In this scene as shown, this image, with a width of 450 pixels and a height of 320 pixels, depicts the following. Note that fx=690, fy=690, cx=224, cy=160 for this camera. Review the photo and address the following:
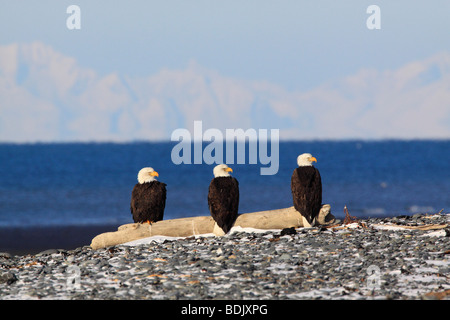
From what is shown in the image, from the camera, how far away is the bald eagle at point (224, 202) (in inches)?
472

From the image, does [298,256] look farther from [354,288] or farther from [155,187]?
[155,187]

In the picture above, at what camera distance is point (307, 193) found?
12164mm

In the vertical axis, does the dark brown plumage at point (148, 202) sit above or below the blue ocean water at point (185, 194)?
below

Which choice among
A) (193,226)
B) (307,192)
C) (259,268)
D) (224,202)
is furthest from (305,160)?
(259,268)

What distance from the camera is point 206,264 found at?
9.57 metres

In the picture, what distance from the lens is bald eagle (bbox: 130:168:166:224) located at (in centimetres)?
1280

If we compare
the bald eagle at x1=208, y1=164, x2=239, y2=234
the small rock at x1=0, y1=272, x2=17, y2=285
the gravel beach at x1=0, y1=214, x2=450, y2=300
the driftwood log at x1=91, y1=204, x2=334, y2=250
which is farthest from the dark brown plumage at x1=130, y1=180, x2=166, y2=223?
the small rock at x1=0, y1=272, x2=17, y2=285

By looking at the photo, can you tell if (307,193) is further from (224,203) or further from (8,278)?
(8,278)

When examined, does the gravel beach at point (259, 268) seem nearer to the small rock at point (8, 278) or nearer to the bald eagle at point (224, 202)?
the small rock at point (8, 278)

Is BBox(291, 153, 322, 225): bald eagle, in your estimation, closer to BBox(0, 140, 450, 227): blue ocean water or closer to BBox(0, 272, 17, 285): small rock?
BBox(0, 272, 17, 285): small rock

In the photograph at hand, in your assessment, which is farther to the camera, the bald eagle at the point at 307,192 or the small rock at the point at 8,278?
the bald eagle at the point at 307,192

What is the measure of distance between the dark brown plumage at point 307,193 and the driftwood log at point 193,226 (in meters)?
0.18

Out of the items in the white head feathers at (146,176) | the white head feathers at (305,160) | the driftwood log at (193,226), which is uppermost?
the white head feathers at (305,160)

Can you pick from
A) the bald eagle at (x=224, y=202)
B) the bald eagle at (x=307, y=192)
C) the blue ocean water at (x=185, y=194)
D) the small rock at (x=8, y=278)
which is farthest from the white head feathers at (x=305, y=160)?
the blue ocean water at (x=185, y=194)
